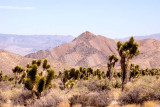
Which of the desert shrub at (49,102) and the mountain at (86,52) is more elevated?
the mountain at (86,52)

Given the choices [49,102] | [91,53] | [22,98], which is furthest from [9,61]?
[49,102]

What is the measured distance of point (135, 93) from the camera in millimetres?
9500

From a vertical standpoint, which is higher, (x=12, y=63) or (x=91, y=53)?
(x=91, y=53)

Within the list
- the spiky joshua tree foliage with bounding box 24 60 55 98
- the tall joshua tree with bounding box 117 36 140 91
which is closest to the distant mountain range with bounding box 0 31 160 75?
the tall joshua tree with bounding box 117 36 140 91

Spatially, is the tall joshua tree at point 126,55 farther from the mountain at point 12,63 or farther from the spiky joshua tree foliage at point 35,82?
the mountain at point 12,63

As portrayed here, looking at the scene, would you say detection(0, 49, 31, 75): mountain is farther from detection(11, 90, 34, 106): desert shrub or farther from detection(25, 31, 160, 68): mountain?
Result: detection(11, 90, 34, 106): desert shrub

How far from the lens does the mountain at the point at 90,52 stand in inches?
3693

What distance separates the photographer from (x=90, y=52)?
103375mm

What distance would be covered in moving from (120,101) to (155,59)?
265ft

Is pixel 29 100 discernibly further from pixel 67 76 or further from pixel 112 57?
pixel 112 57

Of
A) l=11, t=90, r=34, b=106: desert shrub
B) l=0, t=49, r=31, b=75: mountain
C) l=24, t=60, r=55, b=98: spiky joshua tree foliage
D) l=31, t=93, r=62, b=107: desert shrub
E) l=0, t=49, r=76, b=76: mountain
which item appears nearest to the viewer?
l=31, t=93, r=62, b=107: desert shrub

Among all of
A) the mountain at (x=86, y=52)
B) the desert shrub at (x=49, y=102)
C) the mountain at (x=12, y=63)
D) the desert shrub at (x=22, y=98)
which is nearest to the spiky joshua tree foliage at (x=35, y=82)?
the desert shrub at (x=22, y=98)

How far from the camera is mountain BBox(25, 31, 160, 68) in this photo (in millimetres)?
93812

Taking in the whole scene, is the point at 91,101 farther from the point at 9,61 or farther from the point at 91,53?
the point at 91,53
